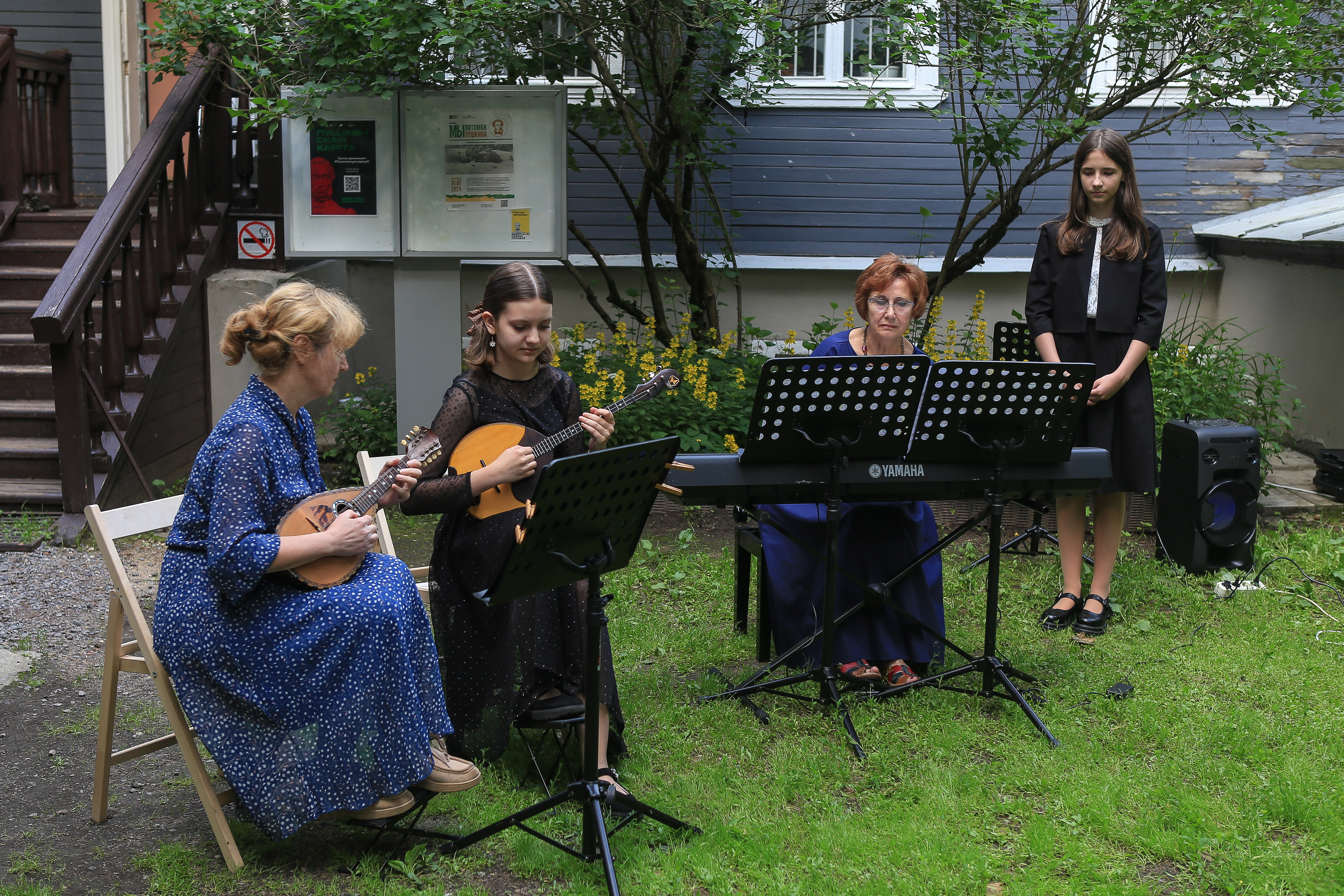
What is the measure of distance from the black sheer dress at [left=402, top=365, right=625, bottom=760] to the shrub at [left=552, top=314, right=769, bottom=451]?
298 cm

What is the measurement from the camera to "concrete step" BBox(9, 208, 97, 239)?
315 inches

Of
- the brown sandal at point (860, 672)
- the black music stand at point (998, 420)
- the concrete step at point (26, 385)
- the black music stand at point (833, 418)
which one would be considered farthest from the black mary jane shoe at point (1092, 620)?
the concrete step at point (26, 385)

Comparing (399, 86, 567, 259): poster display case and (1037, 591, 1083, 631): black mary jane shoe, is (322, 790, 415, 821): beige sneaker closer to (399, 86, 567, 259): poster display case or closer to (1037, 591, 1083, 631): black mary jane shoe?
(1037, 591, 1083, 631): black mary jane shoe

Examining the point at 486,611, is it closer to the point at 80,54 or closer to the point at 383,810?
the point at 383,810

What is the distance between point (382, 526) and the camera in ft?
13.5

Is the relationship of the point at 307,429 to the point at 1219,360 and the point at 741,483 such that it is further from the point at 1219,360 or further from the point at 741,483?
the point at 1219,360

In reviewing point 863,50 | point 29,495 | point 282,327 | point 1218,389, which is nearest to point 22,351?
point 29,495

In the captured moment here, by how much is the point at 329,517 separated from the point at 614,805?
1.19 m

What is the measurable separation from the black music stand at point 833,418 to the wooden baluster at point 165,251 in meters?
4.71

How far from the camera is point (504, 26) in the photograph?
640cm

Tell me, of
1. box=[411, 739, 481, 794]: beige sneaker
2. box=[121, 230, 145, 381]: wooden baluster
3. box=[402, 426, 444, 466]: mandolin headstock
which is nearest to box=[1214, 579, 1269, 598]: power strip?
box=[411, 739, 481, 794]: beige sneaker

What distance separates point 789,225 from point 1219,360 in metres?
3.47

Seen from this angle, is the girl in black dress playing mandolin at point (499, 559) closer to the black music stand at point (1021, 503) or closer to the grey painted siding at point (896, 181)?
the black music stand at point (1021, 503)

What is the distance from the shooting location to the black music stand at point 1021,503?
19.0 feet
